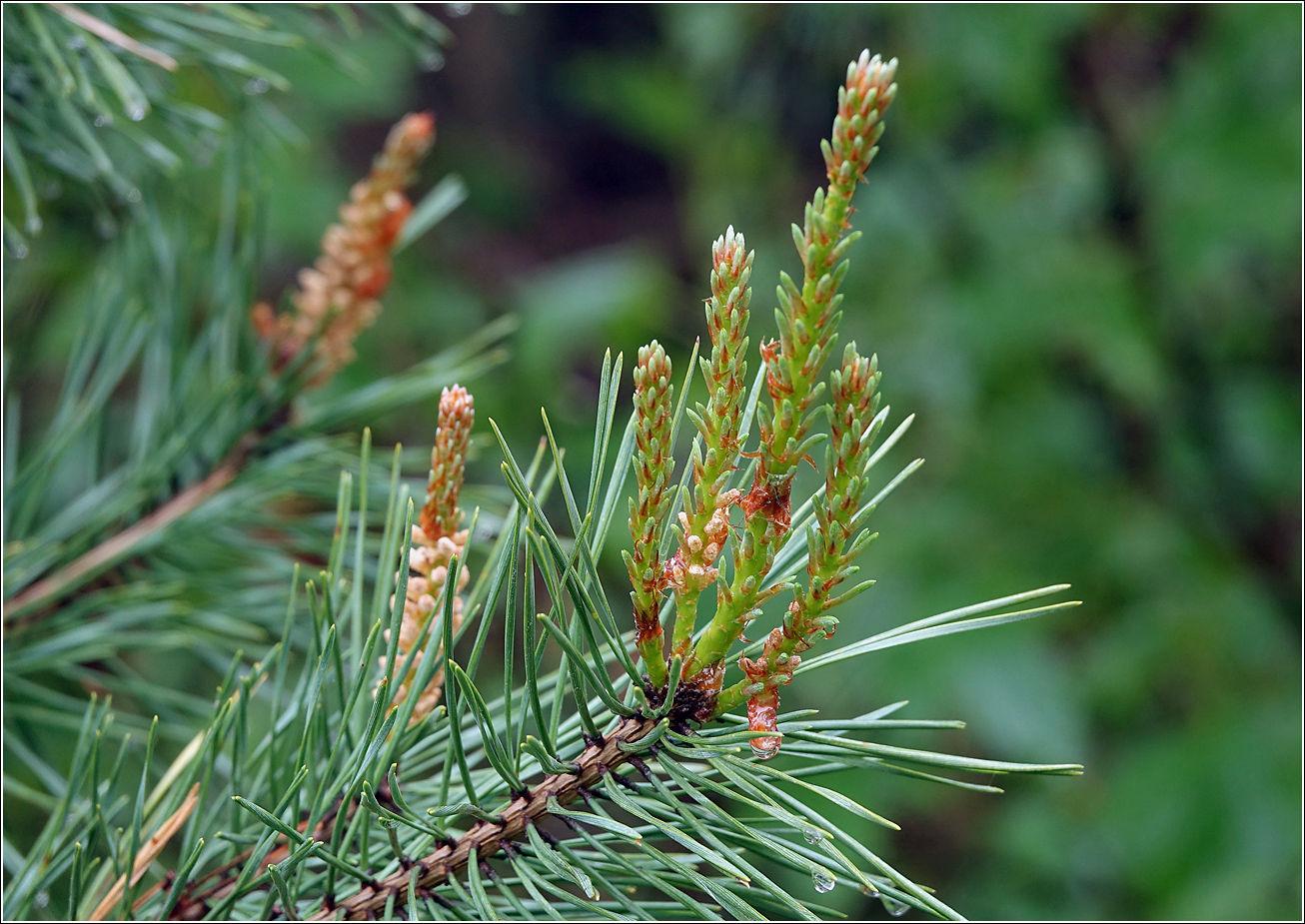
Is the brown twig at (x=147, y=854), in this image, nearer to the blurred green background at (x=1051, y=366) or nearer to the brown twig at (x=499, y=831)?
the brown twig at (x=499, y=831)

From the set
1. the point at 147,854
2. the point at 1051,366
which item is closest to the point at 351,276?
the point at 147,854

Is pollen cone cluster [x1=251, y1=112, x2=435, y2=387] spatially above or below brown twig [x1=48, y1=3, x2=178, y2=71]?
below

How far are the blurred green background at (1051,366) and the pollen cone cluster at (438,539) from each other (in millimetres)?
A: 770

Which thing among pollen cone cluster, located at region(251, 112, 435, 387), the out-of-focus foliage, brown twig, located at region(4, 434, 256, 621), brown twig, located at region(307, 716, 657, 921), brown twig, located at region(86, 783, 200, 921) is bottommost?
brown twig, located at region(86, 783, 200, 921)

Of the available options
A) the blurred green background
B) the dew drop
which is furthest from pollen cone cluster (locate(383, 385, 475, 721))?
the blurred green background

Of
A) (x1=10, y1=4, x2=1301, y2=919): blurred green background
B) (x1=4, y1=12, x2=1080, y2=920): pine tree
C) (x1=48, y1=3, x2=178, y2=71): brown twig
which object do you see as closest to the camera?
(x1=4, y1=12, x2=1080, y2=920): pine tree

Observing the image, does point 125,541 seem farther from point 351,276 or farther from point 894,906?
point 894,906

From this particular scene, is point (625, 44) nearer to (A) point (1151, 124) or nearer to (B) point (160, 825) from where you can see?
(A) point (1151, 124)

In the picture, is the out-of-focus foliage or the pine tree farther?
the out-of-focus foliage

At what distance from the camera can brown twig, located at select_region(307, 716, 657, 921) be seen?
0.69 feet

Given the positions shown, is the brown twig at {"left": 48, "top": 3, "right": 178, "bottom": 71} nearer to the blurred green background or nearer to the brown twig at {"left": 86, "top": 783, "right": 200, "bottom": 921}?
the brown twig at {"left": 86, "top": 783, "right": 200, "bottom": 921}

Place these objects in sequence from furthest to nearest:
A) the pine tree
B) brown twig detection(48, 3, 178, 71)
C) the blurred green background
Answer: the blurred green background → brown twig detection(48, 3, 178, 71) → the pine tree

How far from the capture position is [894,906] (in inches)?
8.7

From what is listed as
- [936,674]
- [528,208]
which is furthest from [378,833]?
[528,208]
